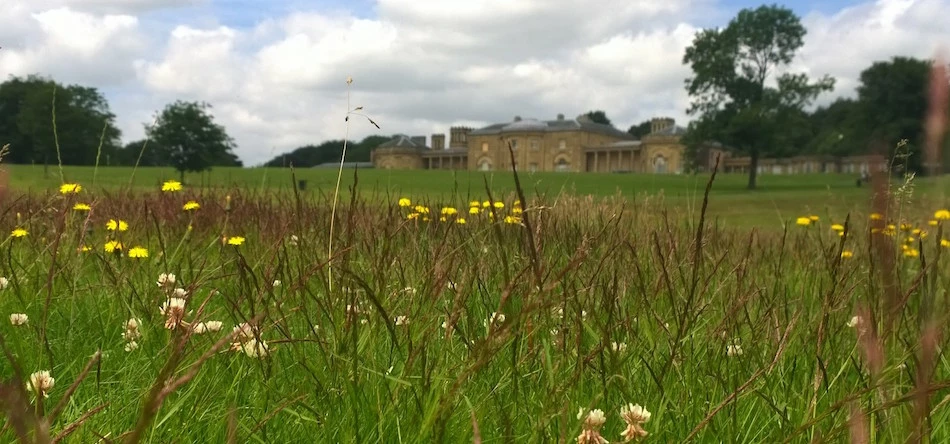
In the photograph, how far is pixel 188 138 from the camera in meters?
51.6

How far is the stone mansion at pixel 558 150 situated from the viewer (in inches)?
4122

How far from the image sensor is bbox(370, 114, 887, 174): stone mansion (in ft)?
343

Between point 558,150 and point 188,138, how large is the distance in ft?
236

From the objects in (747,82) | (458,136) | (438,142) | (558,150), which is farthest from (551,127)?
(747,82)

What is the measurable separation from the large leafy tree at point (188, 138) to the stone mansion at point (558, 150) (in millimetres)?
53678

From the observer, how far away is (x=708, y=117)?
50.1 metres

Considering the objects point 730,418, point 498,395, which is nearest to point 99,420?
point 498,395

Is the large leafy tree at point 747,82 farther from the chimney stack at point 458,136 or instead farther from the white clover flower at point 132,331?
the chimney stack at point 458,136

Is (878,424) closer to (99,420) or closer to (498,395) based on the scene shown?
(498,395)

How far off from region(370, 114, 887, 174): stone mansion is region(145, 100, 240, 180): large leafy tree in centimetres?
5368

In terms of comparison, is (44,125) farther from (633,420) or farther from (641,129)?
(641,129)

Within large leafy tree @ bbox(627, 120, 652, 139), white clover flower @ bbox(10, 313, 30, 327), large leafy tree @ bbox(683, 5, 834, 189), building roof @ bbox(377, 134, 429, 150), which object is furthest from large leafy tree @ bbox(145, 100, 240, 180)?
large leafy tree @ bbox(627, 120, 652, 139)

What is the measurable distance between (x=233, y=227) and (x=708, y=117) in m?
48.7

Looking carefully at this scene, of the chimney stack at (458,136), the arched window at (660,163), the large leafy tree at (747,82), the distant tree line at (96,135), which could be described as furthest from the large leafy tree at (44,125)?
the arched window at (660,163)
